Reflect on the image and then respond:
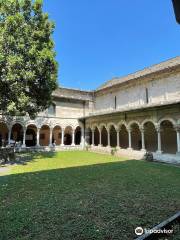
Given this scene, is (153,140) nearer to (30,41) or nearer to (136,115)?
→ (136,115)

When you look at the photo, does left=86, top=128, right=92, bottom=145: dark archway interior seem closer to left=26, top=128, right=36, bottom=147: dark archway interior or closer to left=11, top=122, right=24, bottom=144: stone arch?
left=26, top=128, right=36, bottom=147: dark archway interior

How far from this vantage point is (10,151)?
13492 mm

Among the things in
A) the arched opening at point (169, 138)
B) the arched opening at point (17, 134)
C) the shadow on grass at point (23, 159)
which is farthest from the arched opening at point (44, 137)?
the arched opening at point (169, 138)

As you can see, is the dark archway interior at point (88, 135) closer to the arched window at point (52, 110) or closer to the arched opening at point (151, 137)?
the arched window at point (52, 110)

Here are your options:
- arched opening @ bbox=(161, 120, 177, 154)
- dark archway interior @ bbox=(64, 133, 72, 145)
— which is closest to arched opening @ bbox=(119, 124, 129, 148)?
arched opening @ bbox=(161, 120, 177, 154)

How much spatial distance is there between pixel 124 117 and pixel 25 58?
10.4 m

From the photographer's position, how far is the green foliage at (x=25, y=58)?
1251 cm

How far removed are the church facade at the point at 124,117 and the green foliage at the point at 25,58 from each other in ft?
20.6

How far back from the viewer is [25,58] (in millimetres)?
13328

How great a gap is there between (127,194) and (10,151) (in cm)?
1009

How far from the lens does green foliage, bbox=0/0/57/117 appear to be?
12.5 metres

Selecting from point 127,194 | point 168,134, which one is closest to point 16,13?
point 127,194

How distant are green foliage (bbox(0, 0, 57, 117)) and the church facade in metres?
6.29

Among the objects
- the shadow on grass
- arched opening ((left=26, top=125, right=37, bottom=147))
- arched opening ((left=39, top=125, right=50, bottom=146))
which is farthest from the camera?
arched opening ((left=39, top=125, right=50, bottom=146))
